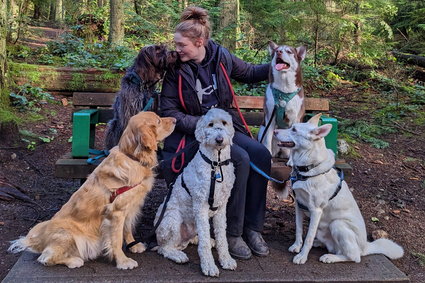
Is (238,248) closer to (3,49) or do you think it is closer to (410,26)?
(3,49)

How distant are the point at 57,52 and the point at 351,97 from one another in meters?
8.66

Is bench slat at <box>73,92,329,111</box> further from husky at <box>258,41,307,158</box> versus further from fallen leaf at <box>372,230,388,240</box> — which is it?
fallen leaf at <box>372,230,388,240</box>

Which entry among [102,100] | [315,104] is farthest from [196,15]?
[315,104]

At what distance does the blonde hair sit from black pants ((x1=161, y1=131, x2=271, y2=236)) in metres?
1.04

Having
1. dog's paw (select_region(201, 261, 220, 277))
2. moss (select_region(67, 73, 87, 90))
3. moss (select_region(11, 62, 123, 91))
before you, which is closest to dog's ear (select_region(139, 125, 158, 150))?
dog's paw (select_region(201, 261, 220, 277))

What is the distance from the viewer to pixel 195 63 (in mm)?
4012

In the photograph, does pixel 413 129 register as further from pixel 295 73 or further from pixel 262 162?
pixel 262 162

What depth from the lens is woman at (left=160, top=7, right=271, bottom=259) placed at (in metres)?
3.57

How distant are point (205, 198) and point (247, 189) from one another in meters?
0.60

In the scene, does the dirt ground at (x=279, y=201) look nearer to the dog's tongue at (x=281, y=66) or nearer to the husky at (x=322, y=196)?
the husky at (x=322, y=196)

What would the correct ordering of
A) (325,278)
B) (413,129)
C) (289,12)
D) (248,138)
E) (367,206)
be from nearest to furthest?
(325,278) < (248,138) < (367,206) < (413,129) < (289,12)

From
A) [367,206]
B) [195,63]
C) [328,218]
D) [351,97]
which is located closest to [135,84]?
[195,63]

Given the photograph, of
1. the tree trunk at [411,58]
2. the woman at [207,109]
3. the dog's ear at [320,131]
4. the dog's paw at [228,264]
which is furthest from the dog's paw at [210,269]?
the tree trunk at [411,58]

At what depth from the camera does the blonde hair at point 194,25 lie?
391 centimetres
